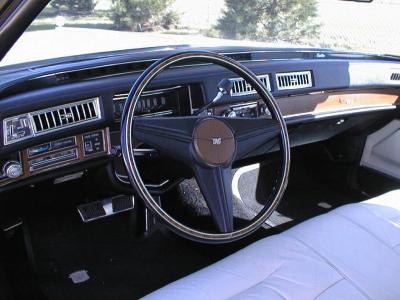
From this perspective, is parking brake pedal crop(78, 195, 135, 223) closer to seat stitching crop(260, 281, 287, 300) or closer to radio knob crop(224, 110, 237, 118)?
radio knob crop(224, 110, 237, 118)

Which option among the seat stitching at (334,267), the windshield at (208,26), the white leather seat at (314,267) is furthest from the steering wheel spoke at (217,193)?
the windshield at (208,26)

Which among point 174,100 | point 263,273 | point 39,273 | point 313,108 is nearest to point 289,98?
point 313,108

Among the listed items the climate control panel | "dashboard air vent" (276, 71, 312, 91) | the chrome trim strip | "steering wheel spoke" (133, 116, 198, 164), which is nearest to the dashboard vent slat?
the chrome trim strip

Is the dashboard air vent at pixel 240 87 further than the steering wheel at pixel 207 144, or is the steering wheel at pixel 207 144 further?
the dashboard air vent at pixel 240 87

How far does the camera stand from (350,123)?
3.28m

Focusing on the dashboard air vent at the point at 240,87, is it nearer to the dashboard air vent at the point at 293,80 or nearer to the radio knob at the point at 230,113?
the radio knob at the point at 230,113

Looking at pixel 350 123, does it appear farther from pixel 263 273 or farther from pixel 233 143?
Answer: pixel 263 273

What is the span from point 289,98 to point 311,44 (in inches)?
30.4

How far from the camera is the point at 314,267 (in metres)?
1.66

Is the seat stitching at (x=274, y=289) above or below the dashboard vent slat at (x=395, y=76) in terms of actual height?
below

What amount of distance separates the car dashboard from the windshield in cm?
13

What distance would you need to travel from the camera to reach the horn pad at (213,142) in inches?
70.4

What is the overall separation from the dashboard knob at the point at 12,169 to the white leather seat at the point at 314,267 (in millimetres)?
679

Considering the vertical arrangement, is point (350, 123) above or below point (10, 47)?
below
